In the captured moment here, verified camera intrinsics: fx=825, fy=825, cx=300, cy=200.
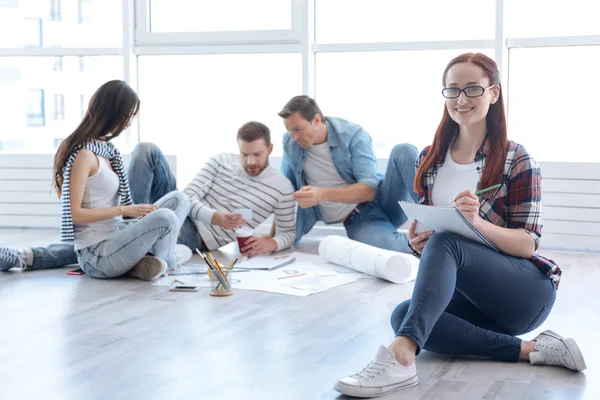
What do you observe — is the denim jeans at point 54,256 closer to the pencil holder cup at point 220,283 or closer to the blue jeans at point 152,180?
the blue jeans at point 152,180

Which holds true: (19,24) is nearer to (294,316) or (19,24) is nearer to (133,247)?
(133,247)

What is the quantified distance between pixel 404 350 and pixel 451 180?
58cm

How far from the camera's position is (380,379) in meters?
2.03

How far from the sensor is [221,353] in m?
2.44

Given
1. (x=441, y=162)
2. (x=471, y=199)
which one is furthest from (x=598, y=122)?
(x=471, y=199)

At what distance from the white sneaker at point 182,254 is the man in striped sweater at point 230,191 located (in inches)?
8.2

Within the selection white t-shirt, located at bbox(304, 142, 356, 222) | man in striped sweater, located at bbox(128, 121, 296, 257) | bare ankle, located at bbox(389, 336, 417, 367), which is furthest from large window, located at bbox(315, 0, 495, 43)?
bare ankle, located at bbox(389, 336, 417, 367)

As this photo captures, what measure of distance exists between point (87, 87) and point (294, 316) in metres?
3.04

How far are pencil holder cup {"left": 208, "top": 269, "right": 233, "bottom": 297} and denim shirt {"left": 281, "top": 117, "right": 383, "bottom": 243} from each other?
45.9 inches

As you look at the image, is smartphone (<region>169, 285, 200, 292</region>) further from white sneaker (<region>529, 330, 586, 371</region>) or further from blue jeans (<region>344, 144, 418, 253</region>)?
white sneaker (<region>529, 330, 586, 371</region>)

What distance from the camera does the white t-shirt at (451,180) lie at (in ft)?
7.69

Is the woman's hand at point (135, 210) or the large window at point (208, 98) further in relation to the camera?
the large window at point (208, 98)

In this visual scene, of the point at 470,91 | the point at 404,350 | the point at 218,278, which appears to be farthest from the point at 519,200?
the point at 218,278

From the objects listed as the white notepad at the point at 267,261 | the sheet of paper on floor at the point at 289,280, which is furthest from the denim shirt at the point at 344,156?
the sheet of paper on floor at the point at 289,280
